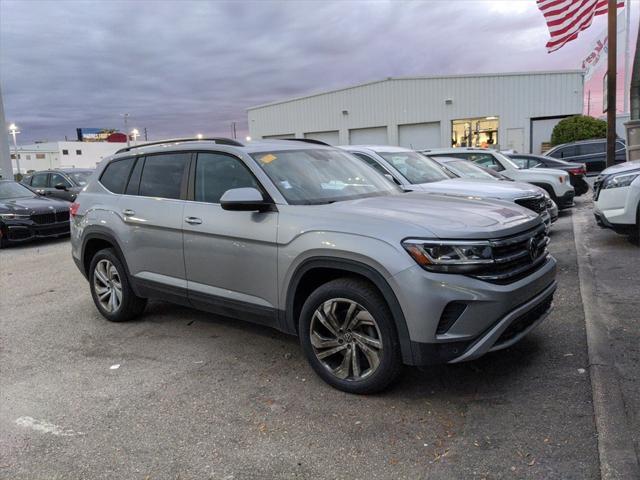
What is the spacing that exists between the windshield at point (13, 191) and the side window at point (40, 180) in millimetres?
2866

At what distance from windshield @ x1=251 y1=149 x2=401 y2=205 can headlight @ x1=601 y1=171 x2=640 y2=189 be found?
450 centimetres

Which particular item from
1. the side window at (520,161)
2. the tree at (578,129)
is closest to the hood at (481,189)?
the side window at (520,161)

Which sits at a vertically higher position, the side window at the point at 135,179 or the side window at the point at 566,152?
the side window at the point at 566,152

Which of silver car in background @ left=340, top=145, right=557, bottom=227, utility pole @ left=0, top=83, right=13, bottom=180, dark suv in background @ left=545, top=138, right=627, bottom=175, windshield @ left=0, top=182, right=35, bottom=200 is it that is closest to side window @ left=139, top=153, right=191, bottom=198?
silver car in background @ left=340, top=145, right=557, bottom=227

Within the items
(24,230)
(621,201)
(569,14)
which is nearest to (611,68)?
(569,14)

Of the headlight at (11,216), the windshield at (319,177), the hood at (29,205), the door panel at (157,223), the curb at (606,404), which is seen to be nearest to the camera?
the curb at (606,404)

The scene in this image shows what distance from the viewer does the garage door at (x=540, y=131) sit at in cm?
2945

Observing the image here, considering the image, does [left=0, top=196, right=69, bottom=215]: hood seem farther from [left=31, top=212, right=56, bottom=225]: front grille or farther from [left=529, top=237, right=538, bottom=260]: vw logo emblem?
[left=529, top=237, right=538, bottom=260]: vw logo emblem

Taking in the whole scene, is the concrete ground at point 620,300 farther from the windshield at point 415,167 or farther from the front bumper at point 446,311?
the windshield at point 415,167

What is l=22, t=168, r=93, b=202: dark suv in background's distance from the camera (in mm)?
14961

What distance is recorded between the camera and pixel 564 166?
14.2 meters

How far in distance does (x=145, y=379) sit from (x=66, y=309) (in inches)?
106

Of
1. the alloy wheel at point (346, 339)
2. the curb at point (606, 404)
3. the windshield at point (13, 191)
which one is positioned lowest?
the curb at point (606, 404)

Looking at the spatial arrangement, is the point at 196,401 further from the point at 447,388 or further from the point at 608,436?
the point at 608,436
